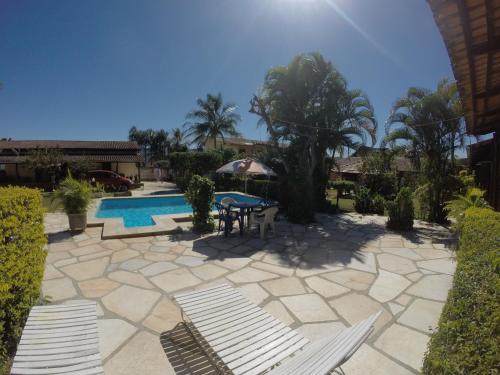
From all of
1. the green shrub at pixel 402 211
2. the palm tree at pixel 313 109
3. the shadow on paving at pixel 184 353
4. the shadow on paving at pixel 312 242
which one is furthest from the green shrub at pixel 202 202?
the green shrub at pixel 402 211

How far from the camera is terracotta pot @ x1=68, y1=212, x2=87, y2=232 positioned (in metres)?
8.16

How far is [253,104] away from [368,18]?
5.98 m

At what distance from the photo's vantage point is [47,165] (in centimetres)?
2123

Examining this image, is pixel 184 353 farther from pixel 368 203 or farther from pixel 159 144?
pixel 159 144

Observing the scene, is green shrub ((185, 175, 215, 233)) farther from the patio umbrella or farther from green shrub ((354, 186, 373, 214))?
green shrub ((354, 186, 373, 214))

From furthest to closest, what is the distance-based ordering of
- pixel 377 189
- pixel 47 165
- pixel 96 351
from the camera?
pixel 47 165 < pixel 377 189 < pixel 96 351

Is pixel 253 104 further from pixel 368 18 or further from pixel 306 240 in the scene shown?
pixel 306 240

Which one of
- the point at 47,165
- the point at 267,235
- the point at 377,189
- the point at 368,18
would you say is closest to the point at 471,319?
the point at 267,235

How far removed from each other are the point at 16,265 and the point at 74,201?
236 inches

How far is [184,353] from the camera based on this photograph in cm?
304

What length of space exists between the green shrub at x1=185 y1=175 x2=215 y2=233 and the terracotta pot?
3309 mm

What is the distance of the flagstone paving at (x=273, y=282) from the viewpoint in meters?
3.19

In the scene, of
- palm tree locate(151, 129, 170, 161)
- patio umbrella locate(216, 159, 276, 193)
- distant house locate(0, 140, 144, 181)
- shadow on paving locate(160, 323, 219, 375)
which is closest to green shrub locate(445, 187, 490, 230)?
patio umbrella locate(216, 159, 276, 193)

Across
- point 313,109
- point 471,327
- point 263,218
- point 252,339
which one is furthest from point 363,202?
point 471,327
